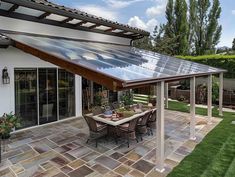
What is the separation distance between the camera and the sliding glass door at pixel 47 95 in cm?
982

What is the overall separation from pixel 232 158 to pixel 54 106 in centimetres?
799

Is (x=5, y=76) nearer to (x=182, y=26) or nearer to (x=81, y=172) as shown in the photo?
(x=81, y=172)

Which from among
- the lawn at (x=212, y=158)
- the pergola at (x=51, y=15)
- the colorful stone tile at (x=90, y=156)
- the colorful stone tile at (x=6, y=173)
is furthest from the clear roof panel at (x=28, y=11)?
the lawn at (x=212, y=158)

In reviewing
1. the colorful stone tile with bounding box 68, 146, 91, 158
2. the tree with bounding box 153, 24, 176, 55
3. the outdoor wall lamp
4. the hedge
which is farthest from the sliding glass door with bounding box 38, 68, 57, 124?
the tree with bounding box 153, 24, 176, 55

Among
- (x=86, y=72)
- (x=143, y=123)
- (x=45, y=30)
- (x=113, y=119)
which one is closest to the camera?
(x=86, y=72)

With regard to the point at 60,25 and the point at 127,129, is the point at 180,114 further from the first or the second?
the point at 60,25

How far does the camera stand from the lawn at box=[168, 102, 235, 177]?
582cm

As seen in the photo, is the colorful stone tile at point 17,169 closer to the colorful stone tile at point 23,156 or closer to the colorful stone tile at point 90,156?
the colorful stone tile at point 23,156

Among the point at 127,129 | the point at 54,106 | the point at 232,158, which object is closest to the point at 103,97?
the point at 54,106

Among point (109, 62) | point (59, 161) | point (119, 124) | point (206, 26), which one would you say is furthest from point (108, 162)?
point (206, 26)

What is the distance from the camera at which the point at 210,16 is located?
27078 mm

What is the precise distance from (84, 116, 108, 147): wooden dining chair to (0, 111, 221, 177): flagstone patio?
30 cm

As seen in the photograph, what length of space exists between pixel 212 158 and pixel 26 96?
7935 mm

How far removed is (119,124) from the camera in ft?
25.7
